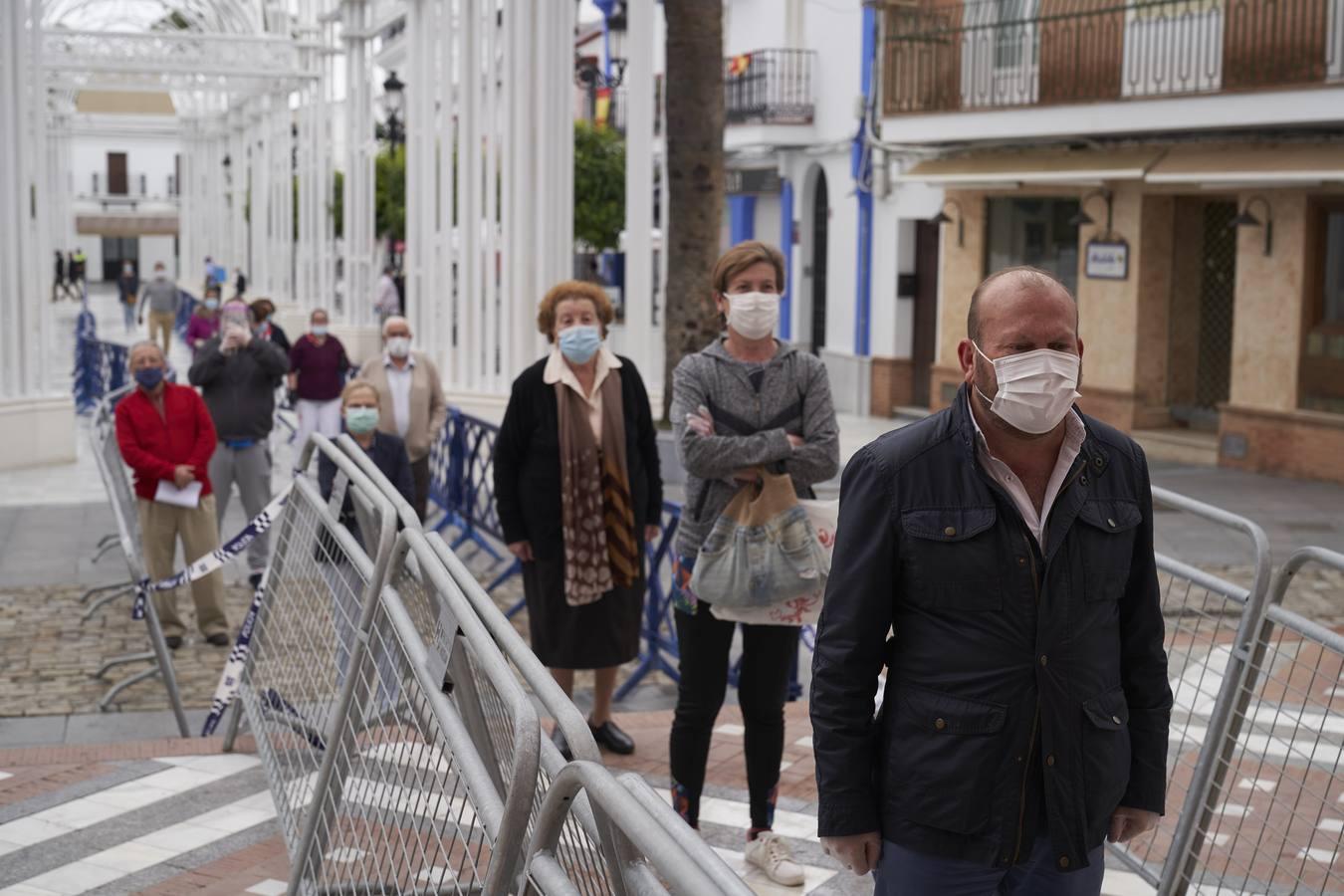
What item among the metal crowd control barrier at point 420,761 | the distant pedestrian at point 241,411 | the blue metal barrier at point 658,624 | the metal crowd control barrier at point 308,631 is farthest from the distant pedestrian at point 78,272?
the metal crowd control barrier at point 420,761

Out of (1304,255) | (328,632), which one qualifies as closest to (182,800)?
(328,632)

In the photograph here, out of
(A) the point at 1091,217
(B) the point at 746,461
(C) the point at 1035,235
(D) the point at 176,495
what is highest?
(A) the point at 1091,217

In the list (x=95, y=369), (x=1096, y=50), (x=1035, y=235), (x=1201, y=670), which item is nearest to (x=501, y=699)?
(x=1201, y=670)

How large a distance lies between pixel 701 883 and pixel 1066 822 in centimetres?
136

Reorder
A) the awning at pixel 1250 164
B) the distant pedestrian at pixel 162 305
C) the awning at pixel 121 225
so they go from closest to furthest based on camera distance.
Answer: the awning at pixel 1250 164 < the distant pedestrian at pixel 162 305 < the awning at pixel 121 225

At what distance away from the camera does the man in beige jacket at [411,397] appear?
1116cm

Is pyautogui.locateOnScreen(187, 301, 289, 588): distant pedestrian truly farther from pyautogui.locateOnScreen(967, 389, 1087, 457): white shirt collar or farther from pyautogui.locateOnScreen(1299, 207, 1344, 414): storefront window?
pyautogui.locateOnScreen(1299, 207, 1344, 414): storefront window

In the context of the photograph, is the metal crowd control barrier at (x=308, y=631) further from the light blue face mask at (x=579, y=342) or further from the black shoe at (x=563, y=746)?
the light blue face mask at (x=579, y=342)

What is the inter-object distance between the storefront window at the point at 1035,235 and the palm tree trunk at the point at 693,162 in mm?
7675

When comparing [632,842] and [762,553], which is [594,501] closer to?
[762,553]

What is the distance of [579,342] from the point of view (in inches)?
271

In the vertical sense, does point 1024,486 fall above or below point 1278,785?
above

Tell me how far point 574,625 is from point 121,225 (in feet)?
267

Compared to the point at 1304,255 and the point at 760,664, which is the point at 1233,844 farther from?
the point at 1304,255
